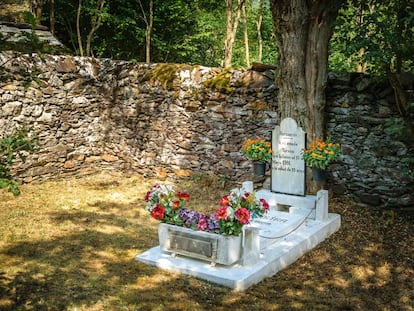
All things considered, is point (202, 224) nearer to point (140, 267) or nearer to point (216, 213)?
point (216, 213)

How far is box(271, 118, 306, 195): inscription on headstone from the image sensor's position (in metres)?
6.94

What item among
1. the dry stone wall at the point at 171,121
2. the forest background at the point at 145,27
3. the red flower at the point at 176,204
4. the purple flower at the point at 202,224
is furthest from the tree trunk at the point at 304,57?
the forest background at the point at 145,27

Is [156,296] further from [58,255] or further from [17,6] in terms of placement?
[17,6]

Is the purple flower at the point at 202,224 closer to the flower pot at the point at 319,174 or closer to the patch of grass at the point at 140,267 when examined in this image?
the patch of grass at the point at 140,267

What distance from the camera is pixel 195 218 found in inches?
209

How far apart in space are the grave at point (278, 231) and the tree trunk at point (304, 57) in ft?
1.80

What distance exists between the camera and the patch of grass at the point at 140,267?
459cm

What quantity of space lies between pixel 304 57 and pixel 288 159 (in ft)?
5.43

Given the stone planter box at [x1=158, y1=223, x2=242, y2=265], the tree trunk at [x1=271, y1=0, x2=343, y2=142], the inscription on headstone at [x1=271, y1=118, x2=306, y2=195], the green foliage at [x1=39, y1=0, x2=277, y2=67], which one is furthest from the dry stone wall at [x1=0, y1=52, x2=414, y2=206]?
the green foliage at [x1=39, y1=0, x2=277, y2=67]

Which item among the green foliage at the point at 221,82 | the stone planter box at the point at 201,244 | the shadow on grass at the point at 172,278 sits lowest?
the shadow on grass at the point at 172,278

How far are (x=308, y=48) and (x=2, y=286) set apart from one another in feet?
17.7

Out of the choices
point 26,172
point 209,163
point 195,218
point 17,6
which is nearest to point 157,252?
point 195,218

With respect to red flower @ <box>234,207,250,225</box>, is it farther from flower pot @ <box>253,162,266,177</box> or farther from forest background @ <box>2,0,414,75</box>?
forest background @ <box>2,0,414,75</box>

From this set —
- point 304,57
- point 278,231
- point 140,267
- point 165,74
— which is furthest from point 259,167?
point 165,74
